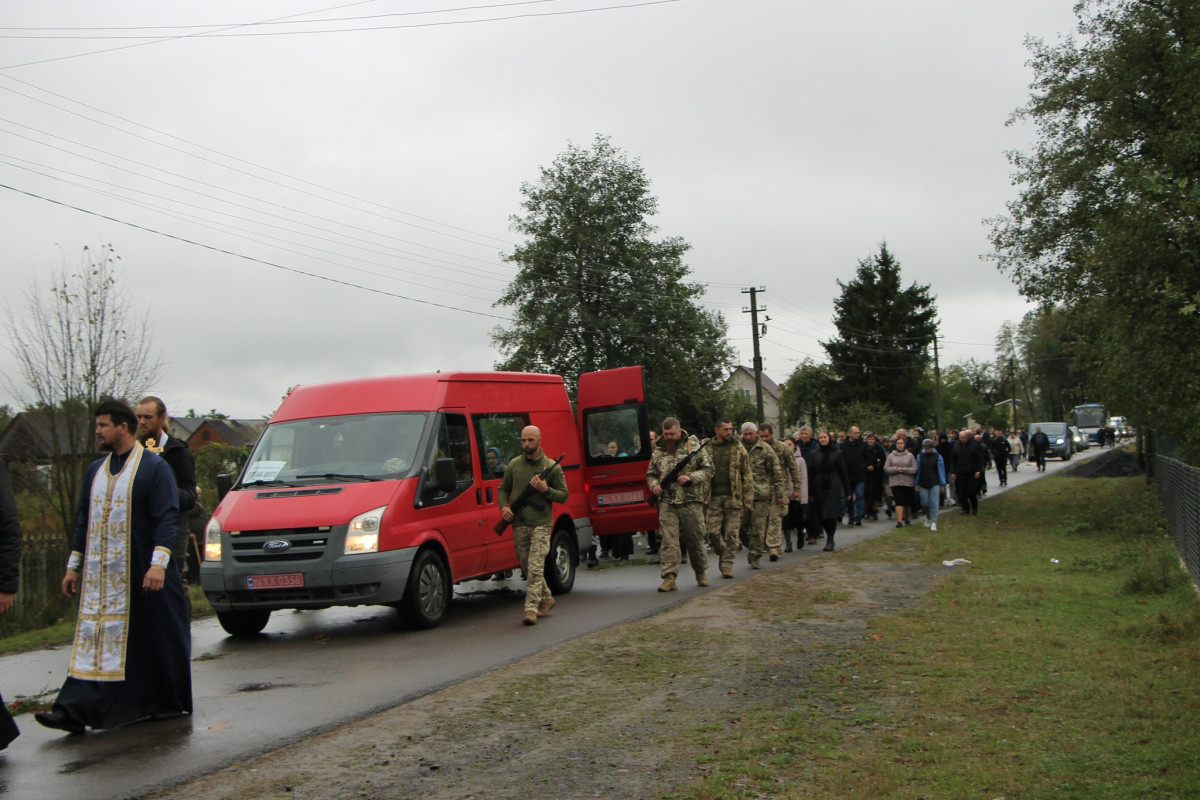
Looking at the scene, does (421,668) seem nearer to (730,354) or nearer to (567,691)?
(567,691)

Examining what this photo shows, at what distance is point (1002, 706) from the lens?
21.4 feet

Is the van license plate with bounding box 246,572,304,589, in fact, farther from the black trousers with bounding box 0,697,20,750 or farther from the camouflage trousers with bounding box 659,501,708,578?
the camouflage trousers with bounding box 659,501,708,578

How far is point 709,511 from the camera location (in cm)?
1384

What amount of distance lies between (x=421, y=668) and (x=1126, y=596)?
7.72 metres

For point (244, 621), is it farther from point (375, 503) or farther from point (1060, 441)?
point (1060, 441)

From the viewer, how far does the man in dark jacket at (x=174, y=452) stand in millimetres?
7723

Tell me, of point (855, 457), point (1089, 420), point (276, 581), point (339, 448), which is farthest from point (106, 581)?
point (1089, 420)

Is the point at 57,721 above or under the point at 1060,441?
under

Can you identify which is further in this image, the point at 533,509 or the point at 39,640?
the point at 533,509

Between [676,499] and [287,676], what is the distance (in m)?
5.46

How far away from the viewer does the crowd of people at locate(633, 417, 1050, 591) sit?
12656 mm

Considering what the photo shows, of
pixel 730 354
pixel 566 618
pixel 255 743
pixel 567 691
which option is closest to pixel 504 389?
pixel 566 618

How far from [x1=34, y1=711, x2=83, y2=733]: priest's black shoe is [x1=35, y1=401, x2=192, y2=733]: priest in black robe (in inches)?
1.1

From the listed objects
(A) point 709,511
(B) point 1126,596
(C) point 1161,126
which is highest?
(C) point 1161,126
